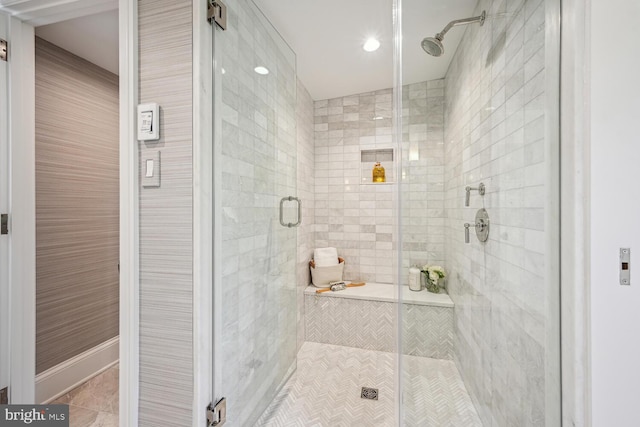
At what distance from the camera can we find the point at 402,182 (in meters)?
1.29

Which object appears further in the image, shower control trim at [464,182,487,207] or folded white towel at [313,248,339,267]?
folded white towel at [313,248,339,267]

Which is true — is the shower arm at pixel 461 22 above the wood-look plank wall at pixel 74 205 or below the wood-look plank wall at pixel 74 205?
above

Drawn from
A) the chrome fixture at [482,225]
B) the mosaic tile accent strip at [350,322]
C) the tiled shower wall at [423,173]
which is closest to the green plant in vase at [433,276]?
the tiled shower wall at [423,173]

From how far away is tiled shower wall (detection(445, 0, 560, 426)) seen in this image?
896mm

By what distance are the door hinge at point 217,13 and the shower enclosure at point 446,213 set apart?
0.04 m

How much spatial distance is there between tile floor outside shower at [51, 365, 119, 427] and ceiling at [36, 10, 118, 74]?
93.4 inches

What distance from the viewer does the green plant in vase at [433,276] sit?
4.18 ft

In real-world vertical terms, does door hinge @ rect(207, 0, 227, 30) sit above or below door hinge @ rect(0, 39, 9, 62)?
above
